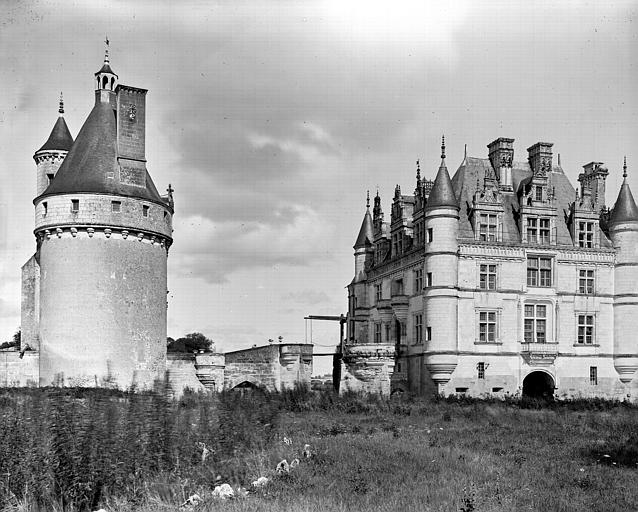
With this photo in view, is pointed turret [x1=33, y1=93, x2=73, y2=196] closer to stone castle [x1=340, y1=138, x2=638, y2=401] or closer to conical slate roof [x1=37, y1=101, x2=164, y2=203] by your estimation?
conical slate roof [x1=37, y1=101, x2=164, y2=203]

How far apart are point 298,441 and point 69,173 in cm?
1838

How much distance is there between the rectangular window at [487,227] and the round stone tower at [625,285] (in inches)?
251

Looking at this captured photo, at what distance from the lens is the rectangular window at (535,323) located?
39688 millimetres

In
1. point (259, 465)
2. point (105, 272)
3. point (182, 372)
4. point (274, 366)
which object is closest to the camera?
point (259, 465)

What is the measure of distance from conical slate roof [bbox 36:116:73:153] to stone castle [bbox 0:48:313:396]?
316cm

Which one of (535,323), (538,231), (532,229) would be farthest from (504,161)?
(535,323)

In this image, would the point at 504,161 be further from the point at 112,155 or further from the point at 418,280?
the point at 112,155

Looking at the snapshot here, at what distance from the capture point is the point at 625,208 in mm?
40938

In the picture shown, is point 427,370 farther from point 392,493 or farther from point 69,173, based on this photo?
point 392,493

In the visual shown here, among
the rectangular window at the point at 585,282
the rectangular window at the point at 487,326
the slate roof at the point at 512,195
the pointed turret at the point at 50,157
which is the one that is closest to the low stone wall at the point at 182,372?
the pointed turret at the point at 50,157

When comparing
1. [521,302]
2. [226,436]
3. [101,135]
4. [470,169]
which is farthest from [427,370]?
[226,436]

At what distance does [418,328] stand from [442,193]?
6565 millimetres

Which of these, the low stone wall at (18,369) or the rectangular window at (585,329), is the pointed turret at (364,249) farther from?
the low stone wall at (18,369)

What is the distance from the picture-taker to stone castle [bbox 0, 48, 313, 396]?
108 ft
